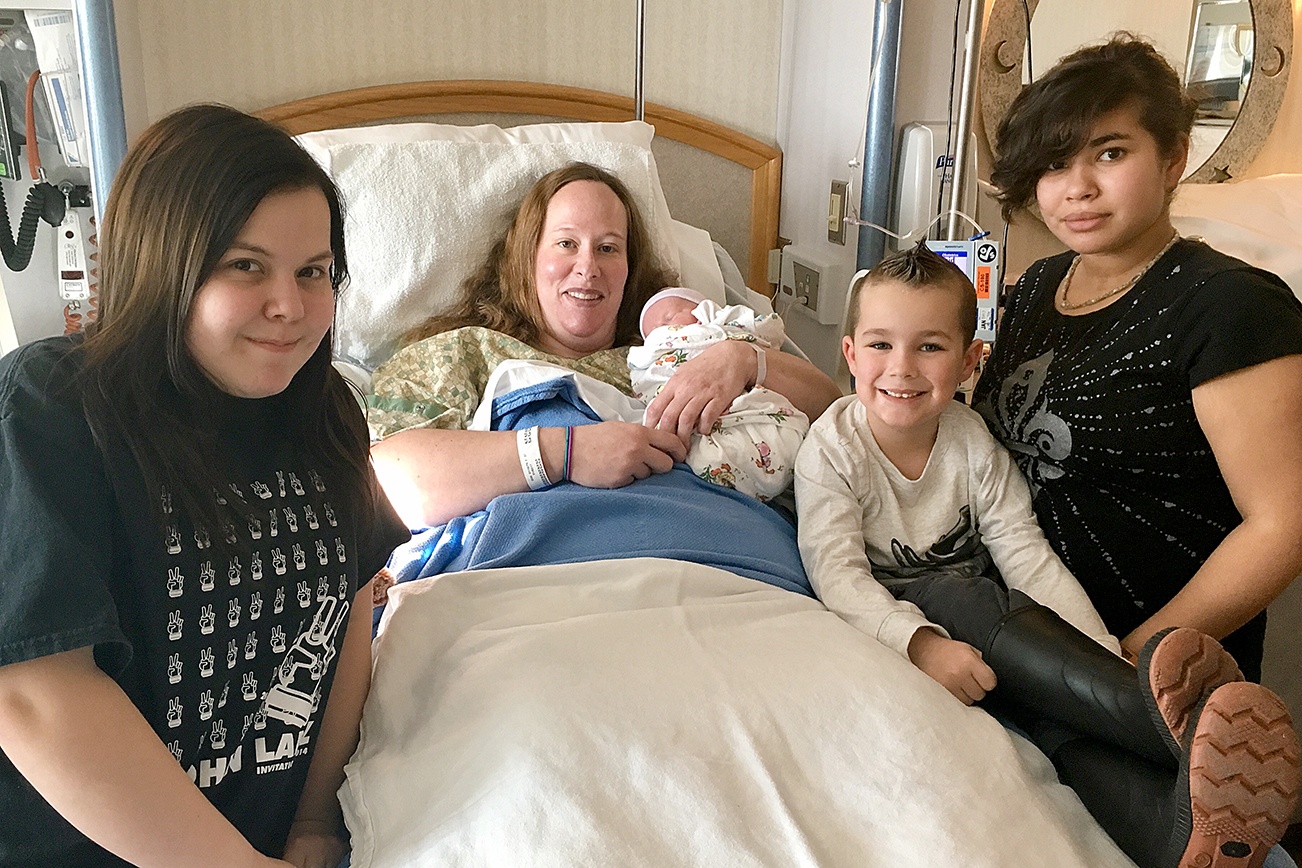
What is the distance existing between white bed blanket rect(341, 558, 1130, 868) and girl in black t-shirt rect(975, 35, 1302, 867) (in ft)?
0.64

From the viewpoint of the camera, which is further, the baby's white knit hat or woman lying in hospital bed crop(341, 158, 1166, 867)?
the baby's white knit hat

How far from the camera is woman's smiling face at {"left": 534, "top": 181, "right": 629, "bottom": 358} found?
6.18 ft

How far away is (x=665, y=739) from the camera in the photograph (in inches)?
39.8

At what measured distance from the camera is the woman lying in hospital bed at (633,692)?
0.95m

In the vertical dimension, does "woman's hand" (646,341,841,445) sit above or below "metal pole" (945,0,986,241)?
below

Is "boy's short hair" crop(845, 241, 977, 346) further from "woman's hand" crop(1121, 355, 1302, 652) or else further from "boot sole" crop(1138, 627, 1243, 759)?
"boot sole" crop(1138, 627, 1243, 759)

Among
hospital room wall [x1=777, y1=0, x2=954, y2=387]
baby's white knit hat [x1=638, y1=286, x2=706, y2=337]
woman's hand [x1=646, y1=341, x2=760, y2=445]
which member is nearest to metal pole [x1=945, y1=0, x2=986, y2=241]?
hospital room wall [x1=777, y1=0, x2=954, y2=387]

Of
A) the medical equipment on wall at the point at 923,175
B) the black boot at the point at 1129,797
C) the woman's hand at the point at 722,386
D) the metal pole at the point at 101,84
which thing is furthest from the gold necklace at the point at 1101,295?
the metal pole at the point at 101,84

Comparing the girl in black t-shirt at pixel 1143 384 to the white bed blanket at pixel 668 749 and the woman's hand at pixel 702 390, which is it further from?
the woman's hand at pixel 702 390

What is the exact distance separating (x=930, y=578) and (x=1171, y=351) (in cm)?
42

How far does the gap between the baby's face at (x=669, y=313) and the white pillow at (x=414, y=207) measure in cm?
24

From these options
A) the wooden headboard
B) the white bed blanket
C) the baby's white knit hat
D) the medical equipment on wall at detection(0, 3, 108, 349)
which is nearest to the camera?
the white bed blanket

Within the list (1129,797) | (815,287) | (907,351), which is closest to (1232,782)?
(1129,797)

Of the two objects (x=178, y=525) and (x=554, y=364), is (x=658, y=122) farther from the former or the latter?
(x=178, y=525)
